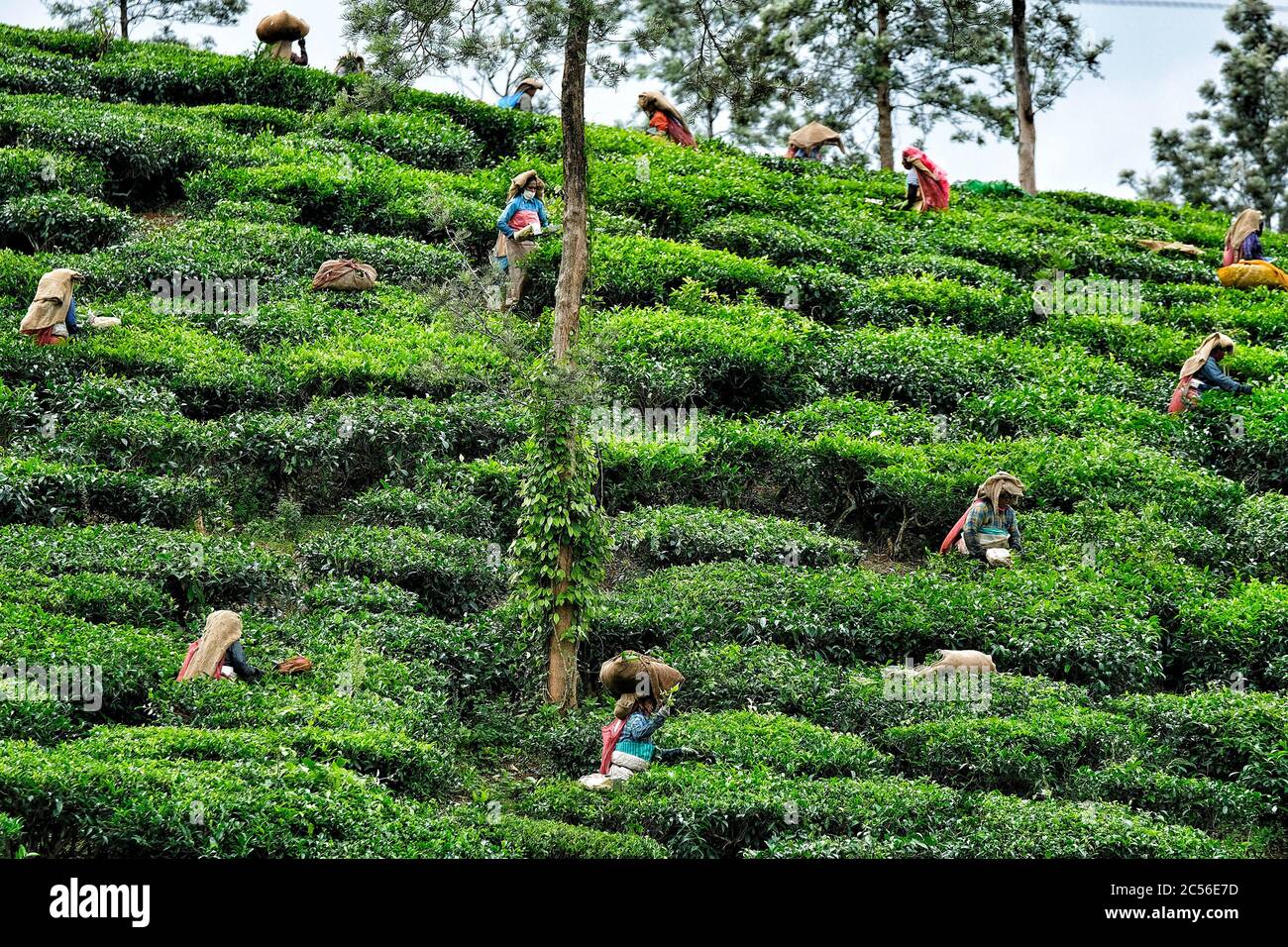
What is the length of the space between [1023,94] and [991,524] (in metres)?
15.4

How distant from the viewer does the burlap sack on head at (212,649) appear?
11203mm

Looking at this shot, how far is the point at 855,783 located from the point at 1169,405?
9.75 metres

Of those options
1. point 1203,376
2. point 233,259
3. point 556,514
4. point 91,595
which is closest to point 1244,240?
point 1203,376

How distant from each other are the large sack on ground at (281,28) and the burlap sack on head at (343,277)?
936cm

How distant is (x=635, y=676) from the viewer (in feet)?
37.7

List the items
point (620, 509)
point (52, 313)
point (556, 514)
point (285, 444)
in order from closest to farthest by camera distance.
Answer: point (556, 514), point (285, 444), point (620, 509), point (52, 313)

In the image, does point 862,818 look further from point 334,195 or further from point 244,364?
point 334,195

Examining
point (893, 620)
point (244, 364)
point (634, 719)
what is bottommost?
point (634, 719)

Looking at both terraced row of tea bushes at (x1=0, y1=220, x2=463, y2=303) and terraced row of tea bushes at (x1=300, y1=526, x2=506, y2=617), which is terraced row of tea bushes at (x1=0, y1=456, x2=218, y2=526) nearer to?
terraced row of tea bushes at (x1=300, y1=526, x2=506, y2=617)

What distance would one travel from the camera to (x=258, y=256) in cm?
1948

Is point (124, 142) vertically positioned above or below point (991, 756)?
above

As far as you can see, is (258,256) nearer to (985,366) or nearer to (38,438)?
(38,438)

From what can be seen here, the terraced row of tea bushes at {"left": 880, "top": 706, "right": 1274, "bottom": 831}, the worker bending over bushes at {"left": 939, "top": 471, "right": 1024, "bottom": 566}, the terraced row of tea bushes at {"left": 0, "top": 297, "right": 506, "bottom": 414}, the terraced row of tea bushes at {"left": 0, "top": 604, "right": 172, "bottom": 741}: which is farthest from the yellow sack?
the terraced row of tea bushes at {"left": 0, "top": 604, "right": 172, "bottom": 741}

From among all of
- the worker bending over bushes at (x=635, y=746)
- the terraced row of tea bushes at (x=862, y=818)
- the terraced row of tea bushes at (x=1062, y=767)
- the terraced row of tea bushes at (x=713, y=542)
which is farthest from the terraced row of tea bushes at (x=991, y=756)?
the terraced row of tea bushes at (x=713, y=542)
